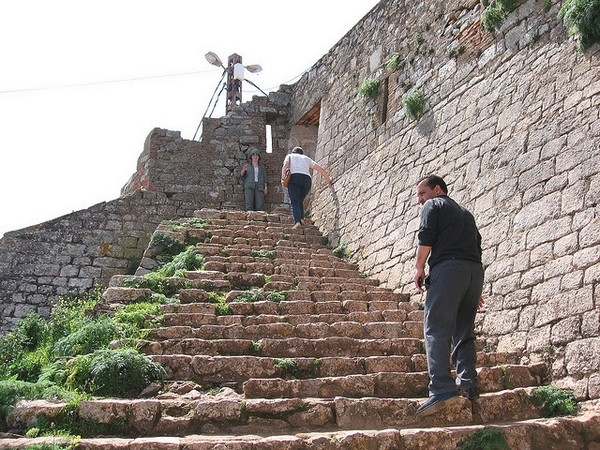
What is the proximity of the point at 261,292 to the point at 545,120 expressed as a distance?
340 centimetres

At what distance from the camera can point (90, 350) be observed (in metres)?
6.46

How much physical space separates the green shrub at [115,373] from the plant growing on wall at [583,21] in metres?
4.78

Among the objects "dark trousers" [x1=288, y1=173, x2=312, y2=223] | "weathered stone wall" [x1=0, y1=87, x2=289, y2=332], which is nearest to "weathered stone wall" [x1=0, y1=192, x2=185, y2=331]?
"weathered stone wall" [x1=0, y1=87, x2=289, y2=332]

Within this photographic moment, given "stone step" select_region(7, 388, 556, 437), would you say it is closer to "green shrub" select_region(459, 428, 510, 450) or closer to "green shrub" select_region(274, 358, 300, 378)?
"green shrub" select_region(459, 428, 510, 450)

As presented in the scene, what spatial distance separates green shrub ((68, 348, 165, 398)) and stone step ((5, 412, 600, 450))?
0.90 m

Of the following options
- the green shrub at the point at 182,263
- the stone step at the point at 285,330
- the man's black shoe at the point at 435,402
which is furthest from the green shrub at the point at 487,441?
the green shrub at the point at 182,263

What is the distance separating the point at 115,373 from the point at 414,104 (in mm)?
5876

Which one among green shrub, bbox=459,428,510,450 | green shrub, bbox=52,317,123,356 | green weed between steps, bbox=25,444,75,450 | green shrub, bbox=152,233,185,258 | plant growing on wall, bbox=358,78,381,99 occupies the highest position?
plant growing on wall, bbox=358,78,381,99

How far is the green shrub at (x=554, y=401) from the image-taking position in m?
5.63

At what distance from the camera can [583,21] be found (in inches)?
273

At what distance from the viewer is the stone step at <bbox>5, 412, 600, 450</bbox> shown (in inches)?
183

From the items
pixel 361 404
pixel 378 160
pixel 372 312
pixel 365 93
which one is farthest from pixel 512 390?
pixel 365 93

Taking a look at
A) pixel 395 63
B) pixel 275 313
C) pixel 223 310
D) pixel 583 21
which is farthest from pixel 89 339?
pixel 395 63

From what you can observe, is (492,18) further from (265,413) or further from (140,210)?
(140,210)
